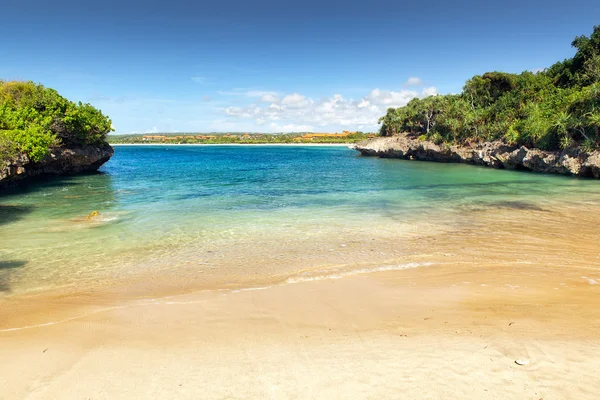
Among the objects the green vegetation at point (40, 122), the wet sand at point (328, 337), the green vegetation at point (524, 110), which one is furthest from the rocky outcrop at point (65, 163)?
the green vegetation at point (524, 110)

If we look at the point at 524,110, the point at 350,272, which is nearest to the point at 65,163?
the point at 350,272

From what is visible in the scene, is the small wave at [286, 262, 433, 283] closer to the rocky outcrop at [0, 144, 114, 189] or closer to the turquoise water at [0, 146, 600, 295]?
the turquoise water at [0, 146, 600, 295]

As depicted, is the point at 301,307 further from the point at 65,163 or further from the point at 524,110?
the point at 524,110

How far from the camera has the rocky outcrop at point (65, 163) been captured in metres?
29.4

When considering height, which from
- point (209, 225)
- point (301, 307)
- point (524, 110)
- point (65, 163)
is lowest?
point (301, 307)

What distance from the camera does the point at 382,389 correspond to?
4410mm

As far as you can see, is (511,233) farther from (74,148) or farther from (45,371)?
(74,148)

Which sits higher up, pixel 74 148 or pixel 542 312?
pixel 74 148

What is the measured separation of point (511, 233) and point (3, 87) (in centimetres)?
3749

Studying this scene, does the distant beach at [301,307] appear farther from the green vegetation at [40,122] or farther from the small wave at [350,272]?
the green vegetation at [40,122]

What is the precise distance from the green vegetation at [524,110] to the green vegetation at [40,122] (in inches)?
1674

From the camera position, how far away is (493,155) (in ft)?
153

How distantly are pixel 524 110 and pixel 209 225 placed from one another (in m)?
48.3

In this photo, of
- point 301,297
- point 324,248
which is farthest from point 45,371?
point 324,248
